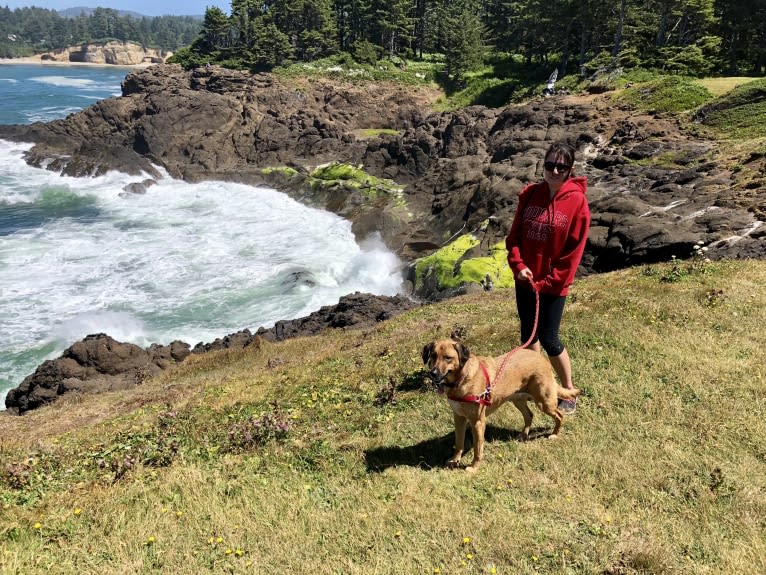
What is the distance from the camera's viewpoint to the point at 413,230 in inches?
1516

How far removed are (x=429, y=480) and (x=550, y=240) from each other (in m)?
3.68

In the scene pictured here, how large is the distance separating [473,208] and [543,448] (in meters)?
28.5

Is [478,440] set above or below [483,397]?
below

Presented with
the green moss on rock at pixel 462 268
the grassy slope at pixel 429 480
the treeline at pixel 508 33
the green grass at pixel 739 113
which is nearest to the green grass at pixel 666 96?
the green grass at pixel 739 113

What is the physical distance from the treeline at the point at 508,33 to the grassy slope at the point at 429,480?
4969cm

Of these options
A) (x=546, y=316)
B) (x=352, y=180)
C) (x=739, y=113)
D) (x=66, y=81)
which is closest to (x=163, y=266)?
(x=352, y=180)

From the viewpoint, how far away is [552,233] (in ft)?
23.2

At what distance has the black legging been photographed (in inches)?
292

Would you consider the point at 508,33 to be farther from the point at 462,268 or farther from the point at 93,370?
the point at 93,370

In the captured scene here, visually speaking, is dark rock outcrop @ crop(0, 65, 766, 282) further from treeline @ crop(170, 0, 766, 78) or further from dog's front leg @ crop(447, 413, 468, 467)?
dog's front leg @ crop(447, 413, 468, 467)

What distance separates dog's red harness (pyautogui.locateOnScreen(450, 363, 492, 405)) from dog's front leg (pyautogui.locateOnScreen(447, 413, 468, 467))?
0.42 metres

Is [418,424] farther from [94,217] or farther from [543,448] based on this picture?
[94,217]

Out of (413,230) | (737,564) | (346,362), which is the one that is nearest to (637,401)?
(737,564)

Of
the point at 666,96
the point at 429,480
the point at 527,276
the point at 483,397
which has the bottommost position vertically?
the point at 429,480
